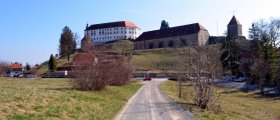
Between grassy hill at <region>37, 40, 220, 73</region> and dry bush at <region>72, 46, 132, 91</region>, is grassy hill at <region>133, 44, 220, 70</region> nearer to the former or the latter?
grassy hill at <region>37, 40, 220, 73</region>

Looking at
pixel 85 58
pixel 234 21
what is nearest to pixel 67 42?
pixel 234 21

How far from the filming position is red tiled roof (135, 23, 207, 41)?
532 ft

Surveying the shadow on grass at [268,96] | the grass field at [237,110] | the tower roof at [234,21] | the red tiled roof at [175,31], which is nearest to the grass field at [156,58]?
the red tiled roof at [175,31]

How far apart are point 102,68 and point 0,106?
2298 centimetres

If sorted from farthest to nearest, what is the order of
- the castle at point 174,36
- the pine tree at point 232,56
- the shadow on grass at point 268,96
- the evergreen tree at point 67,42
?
the castle at point 174,36, the evergreen tree at point 67,42, the pine tree at point 232,56, the shadow on grass at point 268,96

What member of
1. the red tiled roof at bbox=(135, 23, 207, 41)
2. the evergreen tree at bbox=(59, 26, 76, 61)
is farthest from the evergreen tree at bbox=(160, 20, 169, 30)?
the evergreen tree at bbox=(59, 26, 76, 61)

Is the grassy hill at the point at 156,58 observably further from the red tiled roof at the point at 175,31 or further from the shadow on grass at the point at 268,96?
the shadow on grass at the point at 268,96

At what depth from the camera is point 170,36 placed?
167m

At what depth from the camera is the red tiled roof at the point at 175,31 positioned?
162 m

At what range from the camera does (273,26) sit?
79.8m

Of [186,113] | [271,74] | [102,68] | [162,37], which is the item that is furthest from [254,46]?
[162,37]

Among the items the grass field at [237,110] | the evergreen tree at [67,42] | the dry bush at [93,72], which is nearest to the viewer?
the grass field at [237,110]

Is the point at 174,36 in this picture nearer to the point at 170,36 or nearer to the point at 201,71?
the point at 170,36

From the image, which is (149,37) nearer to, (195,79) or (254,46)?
Result: (254,46)
